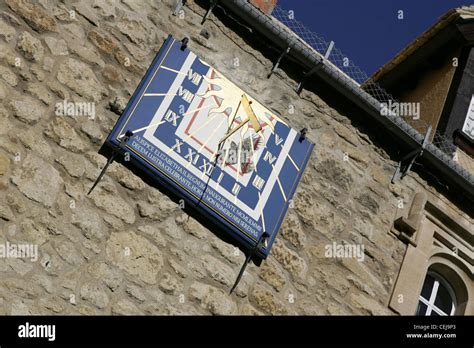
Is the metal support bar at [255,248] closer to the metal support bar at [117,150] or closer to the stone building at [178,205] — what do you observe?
the stone building at [178,205]

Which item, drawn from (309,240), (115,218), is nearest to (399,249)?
(309,240)

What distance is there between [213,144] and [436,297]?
107 inches

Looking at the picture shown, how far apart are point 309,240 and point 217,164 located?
1.02m

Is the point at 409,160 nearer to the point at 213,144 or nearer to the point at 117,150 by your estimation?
the point at 213,144

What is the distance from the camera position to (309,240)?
654 cm

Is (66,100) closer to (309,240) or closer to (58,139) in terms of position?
(58,139)
